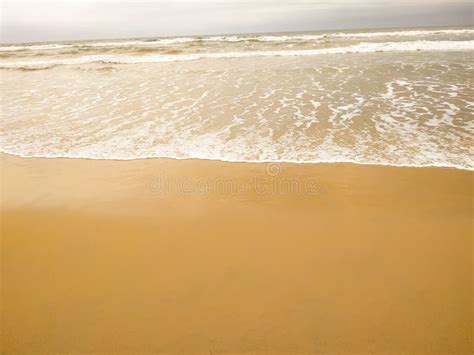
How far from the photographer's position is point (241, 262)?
2.79m

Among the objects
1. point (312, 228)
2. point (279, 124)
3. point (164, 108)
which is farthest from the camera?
point (164, 108)

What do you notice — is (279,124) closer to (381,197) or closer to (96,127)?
(381,197)

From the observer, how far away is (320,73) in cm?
1184

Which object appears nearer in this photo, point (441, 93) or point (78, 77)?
point (441, 93)

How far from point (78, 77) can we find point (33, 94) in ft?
12.8

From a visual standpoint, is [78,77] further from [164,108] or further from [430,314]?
[430,314]

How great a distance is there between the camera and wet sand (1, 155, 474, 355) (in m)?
2.17

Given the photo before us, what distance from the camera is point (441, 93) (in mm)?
7949

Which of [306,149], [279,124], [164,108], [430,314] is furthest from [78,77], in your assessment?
[430,314]

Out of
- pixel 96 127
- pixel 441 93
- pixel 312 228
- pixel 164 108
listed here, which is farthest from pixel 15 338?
pixel 441 93

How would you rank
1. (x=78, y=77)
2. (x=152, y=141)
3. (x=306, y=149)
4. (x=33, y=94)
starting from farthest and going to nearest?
(x=78, y=77) → (x=33, y=94) → (x=152, y=141) → (x=306, y=149)

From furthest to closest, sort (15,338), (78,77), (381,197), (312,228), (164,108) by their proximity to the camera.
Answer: (78,77) < (164,108) < (381,197) < (312,228) < (15,338)

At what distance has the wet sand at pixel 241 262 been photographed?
85.4 inches

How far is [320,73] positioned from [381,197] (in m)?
9.32
